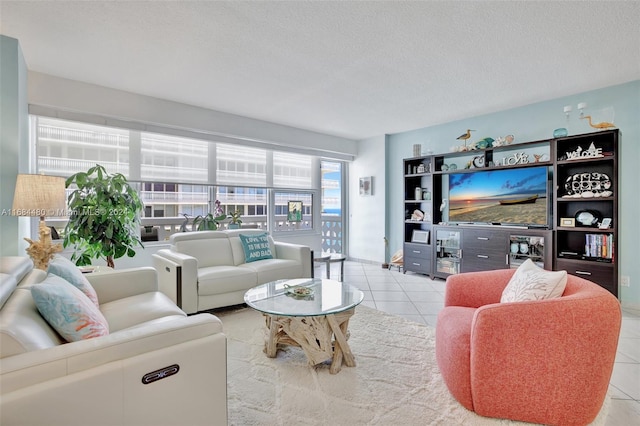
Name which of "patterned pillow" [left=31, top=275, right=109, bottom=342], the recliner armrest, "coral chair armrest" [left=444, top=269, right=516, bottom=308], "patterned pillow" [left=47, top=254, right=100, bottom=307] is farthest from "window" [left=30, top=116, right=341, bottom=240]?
"coral chair armrest" [left=444, top=269, right=516, bottom=308]

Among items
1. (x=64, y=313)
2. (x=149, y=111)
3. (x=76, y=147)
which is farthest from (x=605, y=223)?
(x=76, y=147)

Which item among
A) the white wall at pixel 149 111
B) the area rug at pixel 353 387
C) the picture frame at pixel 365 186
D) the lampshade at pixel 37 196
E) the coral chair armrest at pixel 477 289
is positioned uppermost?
the white wall at pixel 149 111

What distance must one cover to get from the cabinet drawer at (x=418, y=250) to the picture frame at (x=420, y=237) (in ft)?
0.31

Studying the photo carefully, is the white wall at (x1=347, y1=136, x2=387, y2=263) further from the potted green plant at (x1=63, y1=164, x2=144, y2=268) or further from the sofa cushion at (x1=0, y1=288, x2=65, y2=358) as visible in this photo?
the sofa cushion at (x1=0, y1=288, x2=65, y2=358)

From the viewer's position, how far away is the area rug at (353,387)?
1.67 meters

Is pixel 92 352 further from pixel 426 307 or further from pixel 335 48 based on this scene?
pixel 426 307

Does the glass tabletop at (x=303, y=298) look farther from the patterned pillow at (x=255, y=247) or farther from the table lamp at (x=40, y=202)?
the table lamp at (x=40, y=202)

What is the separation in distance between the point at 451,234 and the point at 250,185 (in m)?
3.24

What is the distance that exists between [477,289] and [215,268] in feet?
8.43

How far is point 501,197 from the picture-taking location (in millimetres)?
4285

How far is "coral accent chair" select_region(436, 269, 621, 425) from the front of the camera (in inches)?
58.7

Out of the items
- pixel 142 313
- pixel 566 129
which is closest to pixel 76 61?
pixel 142 313

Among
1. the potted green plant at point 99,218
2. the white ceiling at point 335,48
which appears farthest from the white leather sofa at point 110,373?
the white ceiling at point 335,48

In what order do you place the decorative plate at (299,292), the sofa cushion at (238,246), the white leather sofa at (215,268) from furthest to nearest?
the sofa cushion at (238,246) < the white leather sofa at (215,268) < the decorative plate at (299,292)
